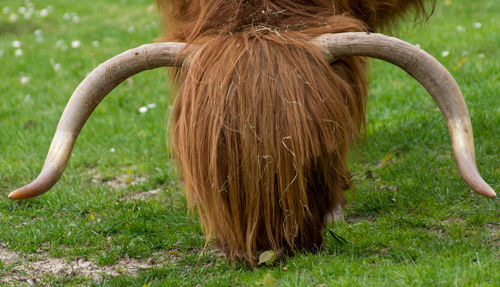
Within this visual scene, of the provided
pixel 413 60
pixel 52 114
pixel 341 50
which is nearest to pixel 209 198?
pixel 341 50

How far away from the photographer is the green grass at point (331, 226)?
3334 millimetres

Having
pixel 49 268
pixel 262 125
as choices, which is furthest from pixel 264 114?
pixel 49 268

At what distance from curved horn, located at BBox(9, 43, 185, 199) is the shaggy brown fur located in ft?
0.50

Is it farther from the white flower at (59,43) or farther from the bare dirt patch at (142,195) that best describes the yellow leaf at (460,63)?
the white flower at (59,43)

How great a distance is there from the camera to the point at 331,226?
395 centimetres

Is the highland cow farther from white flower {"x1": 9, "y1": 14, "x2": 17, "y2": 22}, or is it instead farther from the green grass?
white flower {"x1": 9, "y1": 14, "x2": 17, "y2": 22}

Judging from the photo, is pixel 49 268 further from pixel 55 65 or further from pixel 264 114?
pixel 55 65

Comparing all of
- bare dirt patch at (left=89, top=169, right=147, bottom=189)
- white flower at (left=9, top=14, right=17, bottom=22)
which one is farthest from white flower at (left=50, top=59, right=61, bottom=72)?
white flower at (left=9, top=14, right=17, bottom=22)

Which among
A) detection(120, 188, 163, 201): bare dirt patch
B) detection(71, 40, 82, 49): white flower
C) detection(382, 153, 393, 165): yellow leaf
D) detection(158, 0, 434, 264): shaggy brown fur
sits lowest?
detection(382, 153, 393, 165): yellow leaf

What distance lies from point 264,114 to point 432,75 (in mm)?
837

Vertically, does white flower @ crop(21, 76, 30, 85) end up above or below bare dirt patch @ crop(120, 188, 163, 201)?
above

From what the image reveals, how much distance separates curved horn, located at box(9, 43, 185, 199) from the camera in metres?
3.03

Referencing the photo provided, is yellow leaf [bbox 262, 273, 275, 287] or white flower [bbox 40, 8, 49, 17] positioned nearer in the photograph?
yellow leaf [bbox 262, 273, 275, 287]

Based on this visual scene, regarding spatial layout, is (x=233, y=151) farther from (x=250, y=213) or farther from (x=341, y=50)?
(x=341, y=50)
